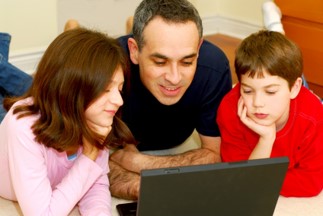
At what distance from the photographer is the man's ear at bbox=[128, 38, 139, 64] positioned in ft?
4.22

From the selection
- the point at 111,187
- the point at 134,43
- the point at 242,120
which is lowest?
the point at 111,187

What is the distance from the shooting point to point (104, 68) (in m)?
1.00

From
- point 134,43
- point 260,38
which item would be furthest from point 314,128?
point 134,43

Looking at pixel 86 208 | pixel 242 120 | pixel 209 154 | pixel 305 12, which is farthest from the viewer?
pixel 305 12

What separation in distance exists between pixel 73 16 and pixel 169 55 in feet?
5.02

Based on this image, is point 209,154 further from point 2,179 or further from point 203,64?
point 2,179

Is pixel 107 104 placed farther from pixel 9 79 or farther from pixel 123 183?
pixel 9 79

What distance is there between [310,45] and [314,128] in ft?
3.74

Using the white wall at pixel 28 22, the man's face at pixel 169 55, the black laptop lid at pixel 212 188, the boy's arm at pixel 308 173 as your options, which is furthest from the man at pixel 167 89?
the white wall at pixel 28 22

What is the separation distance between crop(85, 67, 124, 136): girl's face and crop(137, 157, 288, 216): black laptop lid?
11.6 inches

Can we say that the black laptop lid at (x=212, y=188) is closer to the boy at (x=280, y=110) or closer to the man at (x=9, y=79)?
the boy at (x=280, y=110)

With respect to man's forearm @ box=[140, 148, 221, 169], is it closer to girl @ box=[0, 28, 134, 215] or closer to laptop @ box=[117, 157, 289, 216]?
girl @ box=[0, 28, 134, 215]

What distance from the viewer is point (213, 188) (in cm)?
82

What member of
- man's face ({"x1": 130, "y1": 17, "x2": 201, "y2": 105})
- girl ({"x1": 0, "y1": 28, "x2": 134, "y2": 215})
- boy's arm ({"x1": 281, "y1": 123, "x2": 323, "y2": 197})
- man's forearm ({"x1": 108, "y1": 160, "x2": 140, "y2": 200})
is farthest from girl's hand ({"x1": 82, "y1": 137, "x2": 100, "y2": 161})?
boy's arm ({"x1": 281, "y1": 123, "x2": 323, "y2": 197})
